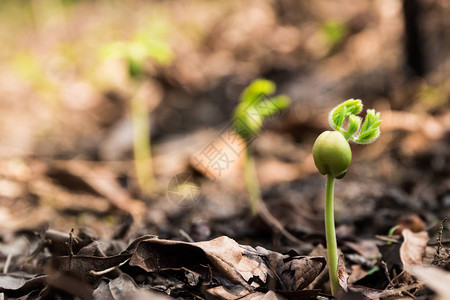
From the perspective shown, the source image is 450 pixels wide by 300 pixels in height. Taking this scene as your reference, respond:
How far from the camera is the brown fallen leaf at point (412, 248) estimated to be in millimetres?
1400

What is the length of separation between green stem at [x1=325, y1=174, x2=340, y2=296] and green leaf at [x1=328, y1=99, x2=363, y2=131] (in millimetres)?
167

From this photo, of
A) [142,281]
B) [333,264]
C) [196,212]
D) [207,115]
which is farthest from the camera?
[207,115]

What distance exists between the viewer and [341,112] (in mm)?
1208

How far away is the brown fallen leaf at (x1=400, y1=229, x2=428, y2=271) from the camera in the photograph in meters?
1.40

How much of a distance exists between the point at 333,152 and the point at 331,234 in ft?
0.80

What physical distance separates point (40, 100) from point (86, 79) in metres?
0.70

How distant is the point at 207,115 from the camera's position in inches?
201

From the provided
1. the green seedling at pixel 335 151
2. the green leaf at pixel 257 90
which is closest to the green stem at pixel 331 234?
the green seedling at pixel 335 151

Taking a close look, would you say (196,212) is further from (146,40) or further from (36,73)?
(36,73)

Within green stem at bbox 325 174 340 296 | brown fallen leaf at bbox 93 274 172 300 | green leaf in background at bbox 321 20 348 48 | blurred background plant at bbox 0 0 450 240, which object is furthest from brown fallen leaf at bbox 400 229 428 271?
green leaf in background at bbox 321 20 348 48

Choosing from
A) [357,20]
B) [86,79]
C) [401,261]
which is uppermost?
[357,20]

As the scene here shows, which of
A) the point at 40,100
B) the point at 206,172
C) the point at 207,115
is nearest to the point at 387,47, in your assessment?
the point at 207,115

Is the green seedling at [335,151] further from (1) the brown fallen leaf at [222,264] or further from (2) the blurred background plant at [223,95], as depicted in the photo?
(2) the blurred background plant at [223,95]

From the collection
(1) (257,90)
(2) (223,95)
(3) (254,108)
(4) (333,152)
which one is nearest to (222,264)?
(4) (333,152)
